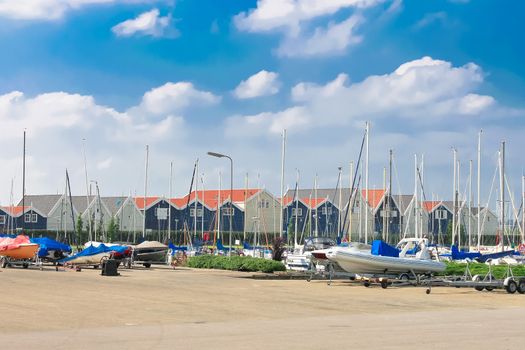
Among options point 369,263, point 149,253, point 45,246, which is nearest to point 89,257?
point 45,246

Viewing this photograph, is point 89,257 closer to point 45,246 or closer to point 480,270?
point 45,246

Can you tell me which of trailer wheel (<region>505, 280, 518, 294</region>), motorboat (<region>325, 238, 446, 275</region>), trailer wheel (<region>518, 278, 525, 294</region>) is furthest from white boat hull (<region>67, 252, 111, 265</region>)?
trailer wheel (<region>518, 278, 525, 294</region>)

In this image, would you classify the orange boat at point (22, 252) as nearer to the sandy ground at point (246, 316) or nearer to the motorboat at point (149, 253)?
the motorboat at point (149, 253)

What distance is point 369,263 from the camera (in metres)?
34.2

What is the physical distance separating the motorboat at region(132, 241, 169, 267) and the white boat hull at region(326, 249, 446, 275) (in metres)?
18.3

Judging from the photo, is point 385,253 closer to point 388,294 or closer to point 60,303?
point 388,294

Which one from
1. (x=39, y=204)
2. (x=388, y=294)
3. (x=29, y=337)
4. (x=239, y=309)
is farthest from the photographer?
(x=39, y=204)

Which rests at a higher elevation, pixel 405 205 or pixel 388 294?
pixel 405 205

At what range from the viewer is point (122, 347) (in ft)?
43.0

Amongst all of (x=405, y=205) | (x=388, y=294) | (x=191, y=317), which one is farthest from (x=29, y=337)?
(x=405, y=205)

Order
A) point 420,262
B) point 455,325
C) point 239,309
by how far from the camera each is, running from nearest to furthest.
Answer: point 455,325 < point 239,309 < point 420,262

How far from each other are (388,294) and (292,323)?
38.0 feet

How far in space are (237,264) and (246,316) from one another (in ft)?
75.3

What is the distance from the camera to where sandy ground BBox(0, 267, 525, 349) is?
14156 mm
